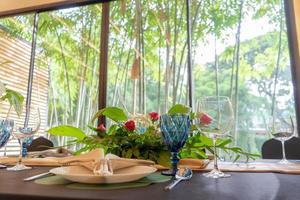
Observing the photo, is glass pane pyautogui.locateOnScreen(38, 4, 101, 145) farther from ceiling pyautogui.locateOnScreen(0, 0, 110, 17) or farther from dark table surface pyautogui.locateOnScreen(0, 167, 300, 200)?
dark table surface pyautogui.locateOnScreen(0, 167, 300, 200)

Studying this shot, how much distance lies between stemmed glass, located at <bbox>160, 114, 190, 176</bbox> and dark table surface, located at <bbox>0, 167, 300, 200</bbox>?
137 mm

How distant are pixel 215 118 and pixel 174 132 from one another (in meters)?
0.15

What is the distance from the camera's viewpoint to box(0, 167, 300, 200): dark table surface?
0.55 metres

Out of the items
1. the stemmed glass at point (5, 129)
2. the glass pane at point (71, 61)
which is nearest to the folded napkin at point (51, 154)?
the stemmed glass at point (5, 129)

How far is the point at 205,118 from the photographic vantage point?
895mm

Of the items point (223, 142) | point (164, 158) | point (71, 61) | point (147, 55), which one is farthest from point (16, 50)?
point (223, 142)

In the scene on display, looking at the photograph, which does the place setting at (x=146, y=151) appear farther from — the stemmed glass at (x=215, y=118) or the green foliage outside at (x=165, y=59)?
the green foliage outside at (x=165, y=59)

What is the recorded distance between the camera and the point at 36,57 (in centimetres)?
351

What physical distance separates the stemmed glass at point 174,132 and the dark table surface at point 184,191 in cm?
14

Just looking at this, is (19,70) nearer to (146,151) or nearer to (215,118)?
(146,151)

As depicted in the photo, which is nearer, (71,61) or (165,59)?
(165,59)

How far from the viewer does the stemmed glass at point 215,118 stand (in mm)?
879

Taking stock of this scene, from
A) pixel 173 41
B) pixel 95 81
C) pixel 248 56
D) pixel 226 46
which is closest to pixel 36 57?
pixel 95 81

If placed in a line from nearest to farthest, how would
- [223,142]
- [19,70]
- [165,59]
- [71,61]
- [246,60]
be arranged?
[223,142] → [246,60] → [165,59] → [71,61] → [19,70]
